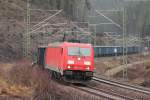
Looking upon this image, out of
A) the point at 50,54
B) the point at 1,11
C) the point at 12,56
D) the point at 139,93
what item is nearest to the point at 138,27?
the point at 1,11

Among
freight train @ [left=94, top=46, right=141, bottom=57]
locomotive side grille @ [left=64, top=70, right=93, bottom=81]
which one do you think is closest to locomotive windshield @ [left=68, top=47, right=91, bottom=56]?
locomotive side grille @ [left=64, top=70, right=93, bottom=81]

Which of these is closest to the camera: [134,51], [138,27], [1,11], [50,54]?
[50,54]

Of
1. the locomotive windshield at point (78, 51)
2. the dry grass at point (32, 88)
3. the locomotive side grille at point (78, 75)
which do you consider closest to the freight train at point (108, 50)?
the locomotive windshield at point (78, 51)

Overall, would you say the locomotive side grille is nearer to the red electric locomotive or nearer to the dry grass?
the red electric locomotive

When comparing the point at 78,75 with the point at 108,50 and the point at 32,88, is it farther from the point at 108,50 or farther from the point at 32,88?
the point at 108,50

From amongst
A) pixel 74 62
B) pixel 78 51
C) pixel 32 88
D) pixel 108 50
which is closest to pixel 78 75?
pixel 74 62

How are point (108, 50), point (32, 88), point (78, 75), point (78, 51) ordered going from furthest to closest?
point (108, 50)
point (78, 51)
point (78, 75)
point (32, 88)

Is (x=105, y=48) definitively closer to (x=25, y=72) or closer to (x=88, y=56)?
(x=88, y=56)

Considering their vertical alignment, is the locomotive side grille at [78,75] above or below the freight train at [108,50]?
below

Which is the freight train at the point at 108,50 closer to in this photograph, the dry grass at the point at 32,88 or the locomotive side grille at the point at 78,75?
the locomotive side grille at the point at 78,75

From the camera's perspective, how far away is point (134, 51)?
9831cm

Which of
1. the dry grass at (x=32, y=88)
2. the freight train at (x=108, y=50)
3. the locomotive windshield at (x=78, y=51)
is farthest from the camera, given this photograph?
the freight train at (x=108, y=50)

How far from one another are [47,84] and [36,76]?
2866 mm

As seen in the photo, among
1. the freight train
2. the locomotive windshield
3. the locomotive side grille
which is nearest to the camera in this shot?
the locomotive side grille
